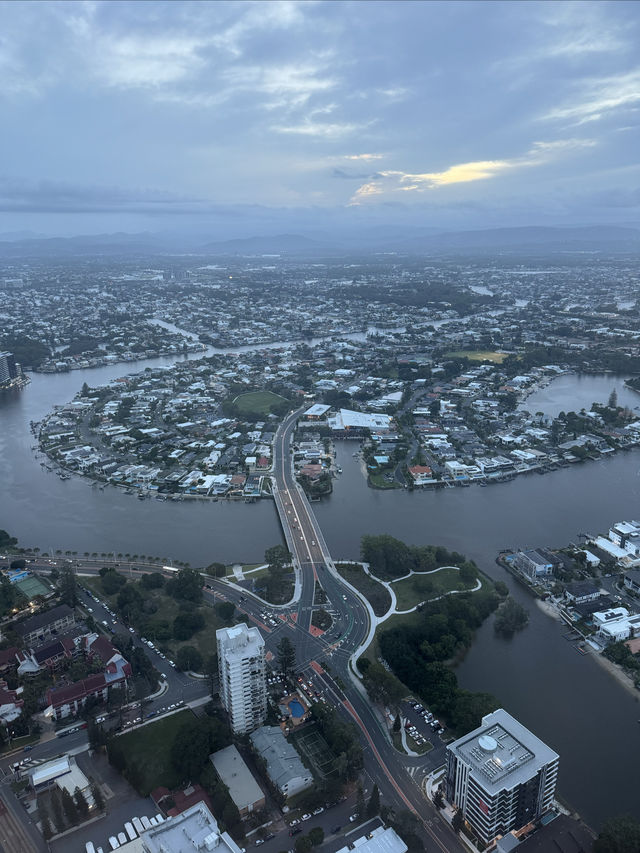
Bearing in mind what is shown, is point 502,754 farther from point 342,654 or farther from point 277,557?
point 277,557

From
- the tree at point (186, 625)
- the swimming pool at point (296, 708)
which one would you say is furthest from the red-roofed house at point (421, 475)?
the swimming pool at point (296, 708)

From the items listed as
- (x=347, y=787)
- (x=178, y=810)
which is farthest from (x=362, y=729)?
(x=178, y=810)

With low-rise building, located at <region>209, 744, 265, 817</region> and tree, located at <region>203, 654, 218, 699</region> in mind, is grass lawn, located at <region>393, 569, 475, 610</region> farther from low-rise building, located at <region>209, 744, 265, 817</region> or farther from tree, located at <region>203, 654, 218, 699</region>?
low-rise building, located at <region>209, 744, 265, 817</region>

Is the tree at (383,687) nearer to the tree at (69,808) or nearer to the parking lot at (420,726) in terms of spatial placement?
the parking lot at (420,726)

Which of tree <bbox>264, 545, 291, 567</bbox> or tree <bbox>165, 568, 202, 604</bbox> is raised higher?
tree <bbox>264, 545, 291, 567</bbox>

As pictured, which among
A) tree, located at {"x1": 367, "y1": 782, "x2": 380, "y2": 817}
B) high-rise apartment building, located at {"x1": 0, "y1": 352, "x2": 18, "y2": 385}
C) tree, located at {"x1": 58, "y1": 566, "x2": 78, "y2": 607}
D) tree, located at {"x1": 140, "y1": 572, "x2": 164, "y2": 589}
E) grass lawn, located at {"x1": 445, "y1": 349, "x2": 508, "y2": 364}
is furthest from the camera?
grass lawn, located at {"x1": 445, "y1": 349, "x2": 508, "y2": 364}

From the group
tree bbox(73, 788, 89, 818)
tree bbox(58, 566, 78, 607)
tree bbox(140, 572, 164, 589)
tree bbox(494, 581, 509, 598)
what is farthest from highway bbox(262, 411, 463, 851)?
tree bbox(73, 788, 89, 818)
